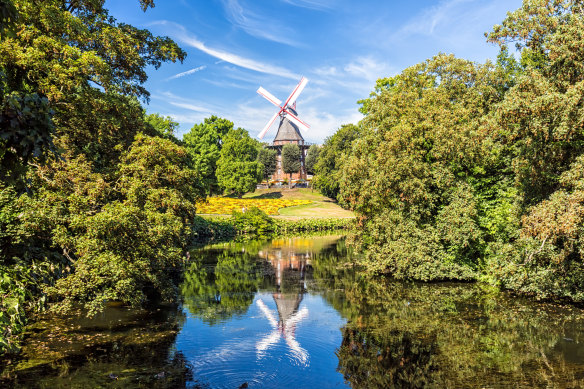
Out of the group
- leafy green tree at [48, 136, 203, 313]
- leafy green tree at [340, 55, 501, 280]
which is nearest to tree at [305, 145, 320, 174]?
leafy green tree at [340, 55, 501, 280]

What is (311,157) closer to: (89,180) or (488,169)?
(488,169)

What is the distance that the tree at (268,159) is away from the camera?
10619cm

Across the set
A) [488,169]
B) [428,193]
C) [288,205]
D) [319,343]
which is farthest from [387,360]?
[288,205]

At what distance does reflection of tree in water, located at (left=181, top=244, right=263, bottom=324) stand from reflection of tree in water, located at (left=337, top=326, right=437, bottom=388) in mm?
6667

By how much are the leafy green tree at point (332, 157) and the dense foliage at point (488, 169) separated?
1604 inches

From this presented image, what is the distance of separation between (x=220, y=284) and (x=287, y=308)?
7.26m

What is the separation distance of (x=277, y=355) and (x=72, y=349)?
277 inches

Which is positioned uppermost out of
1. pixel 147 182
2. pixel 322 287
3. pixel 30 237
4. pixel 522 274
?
pixel 147 182

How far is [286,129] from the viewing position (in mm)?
104375

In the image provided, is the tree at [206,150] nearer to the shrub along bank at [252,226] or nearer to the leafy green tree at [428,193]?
the shrub along bank at [252,226]

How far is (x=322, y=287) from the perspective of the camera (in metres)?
25.3

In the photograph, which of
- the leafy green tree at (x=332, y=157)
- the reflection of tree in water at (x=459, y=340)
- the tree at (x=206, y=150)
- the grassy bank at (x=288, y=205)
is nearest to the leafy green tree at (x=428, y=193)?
the reflection of tree in water at (x=459, y=340)

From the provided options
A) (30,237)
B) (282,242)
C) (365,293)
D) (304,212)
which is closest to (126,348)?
(30,237)

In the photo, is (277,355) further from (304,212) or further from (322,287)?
(304,212)
